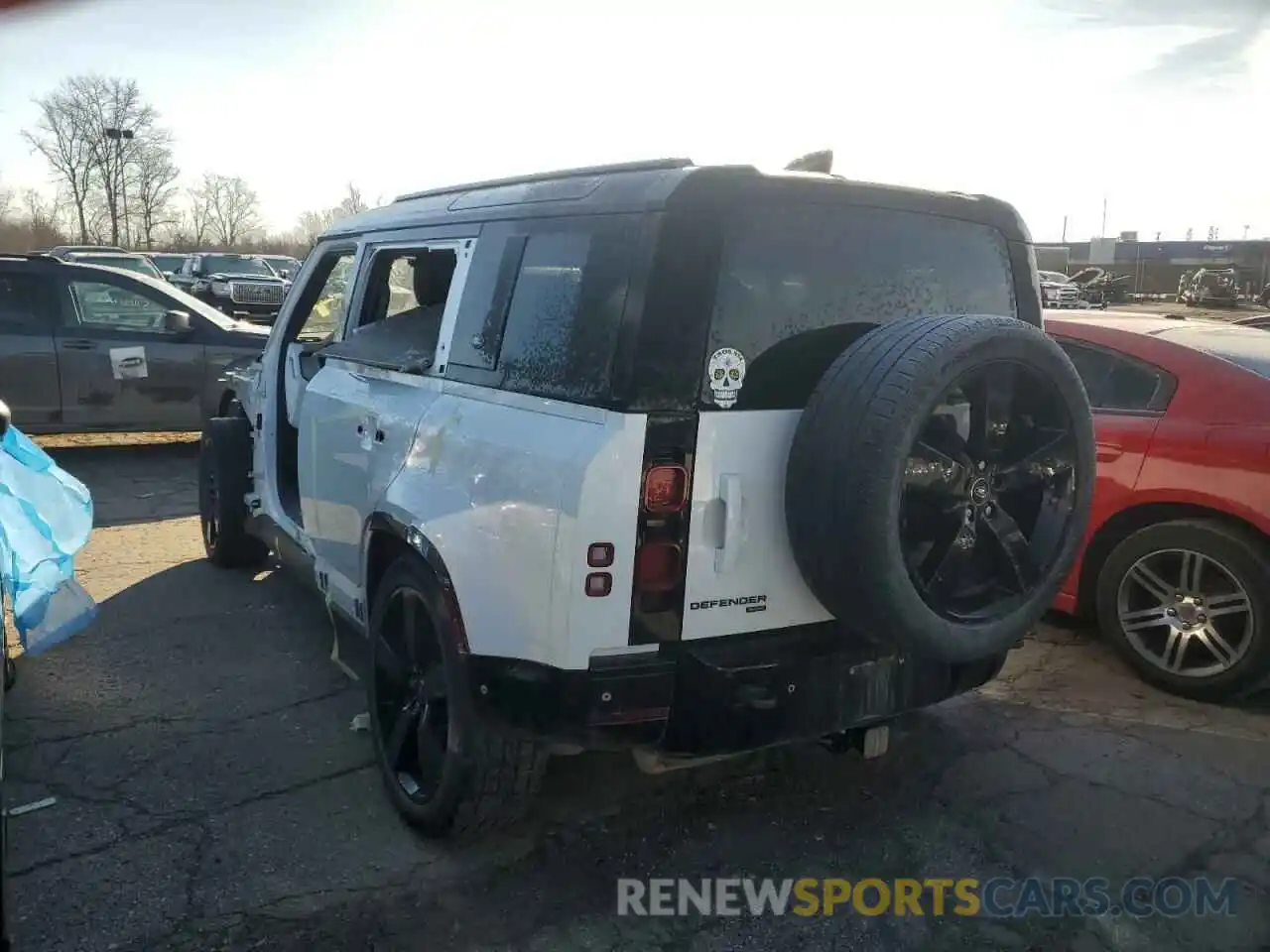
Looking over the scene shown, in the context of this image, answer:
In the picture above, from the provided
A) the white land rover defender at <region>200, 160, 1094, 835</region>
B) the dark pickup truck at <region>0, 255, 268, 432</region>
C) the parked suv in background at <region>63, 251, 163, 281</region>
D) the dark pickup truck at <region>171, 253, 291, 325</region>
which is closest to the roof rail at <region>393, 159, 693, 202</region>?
the white land rover defender at <region>200, 160, 1094, 835</region>

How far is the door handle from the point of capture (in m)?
2.55

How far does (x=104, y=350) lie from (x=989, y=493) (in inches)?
330

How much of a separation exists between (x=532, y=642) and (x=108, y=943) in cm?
141

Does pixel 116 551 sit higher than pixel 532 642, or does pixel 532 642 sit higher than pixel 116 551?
pixel 532 642

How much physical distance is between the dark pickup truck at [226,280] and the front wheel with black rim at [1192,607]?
16904 mm

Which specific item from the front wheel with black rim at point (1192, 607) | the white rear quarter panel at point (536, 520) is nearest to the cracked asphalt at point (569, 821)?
the front wheel with black rim at point (1192, 607)

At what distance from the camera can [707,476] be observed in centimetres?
254

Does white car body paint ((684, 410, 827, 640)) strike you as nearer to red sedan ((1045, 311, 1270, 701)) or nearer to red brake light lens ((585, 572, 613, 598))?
red brake light lens ((585, 572, 613, 598))

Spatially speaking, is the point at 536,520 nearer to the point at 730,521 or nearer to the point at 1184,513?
the point at 730,521

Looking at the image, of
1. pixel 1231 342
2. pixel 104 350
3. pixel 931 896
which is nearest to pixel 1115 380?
pixel 1231 342

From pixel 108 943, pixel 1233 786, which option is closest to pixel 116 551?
pixel 108 943

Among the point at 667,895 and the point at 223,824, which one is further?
the point at 223,824

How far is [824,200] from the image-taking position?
272 centimetres

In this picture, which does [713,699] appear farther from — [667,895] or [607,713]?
[667,895]
